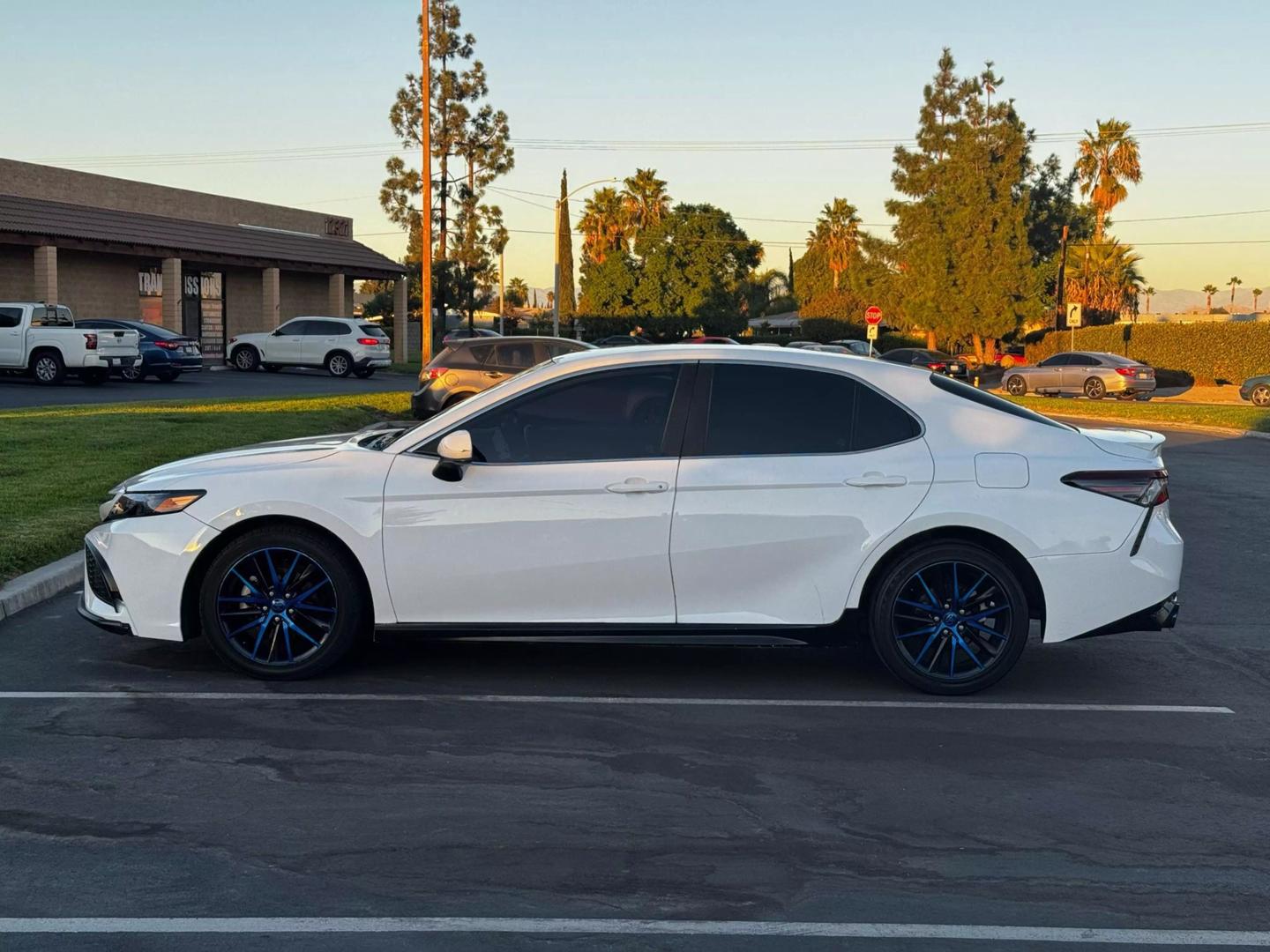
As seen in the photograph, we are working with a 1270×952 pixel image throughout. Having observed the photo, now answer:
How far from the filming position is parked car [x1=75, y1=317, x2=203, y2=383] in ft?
111

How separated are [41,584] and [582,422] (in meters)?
4.06

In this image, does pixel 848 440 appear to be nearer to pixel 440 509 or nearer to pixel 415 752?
pixel 440 509

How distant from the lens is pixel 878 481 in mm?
6535

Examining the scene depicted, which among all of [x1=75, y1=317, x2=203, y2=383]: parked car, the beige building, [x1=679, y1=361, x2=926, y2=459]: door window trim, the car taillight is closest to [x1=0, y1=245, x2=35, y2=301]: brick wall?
the beige building

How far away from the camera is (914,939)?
3893 mm

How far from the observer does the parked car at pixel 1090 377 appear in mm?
42188

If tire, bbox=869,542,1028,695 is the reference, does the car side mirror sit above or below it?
above

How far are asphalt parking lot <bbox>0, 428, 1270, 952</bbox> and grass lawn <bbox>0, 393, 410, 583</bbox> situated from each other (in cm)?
235

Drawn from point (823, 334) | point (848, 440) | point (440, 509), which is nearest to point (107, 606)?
point (440, 509)

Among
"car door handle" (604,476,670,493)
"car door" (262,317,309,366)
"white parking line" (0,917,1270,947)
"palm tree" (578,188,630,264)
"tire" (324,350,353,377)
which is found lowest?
"white parking line" (0,917,1270,947)

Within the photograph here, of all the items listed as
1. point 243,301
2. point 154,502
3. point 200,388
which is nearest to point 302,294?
point 243,301

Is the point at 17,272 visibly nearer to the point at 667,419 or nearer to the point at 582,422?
the point at 582,422

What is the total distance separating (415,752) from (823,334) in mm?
76533

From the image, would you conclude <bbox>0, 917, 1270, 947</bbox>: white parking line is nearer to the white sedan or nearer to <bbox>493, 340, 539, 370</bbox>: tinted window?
the white sedan
